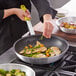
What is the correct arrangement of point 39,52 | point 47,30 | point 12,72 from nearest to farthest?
point 12,72
point 39,52
point 47,30

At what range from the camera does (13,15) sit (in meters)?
1.82

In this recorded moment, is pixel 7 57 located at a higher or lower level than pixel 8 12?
lower

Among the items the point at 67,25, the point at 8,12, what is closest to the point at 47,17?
the point at 67,25

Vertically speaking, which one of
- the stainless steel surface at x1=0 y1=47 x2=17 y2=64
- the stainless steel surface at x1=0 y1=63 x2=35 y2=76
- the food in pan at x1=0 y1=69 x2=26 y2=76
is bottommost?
the stainless steel surface at x1=0 y1=47 x2=17 y2=64

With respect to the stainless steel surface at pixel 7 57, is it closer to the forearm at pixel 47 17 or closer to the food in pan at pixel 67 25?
the forearm at pixel 47 17

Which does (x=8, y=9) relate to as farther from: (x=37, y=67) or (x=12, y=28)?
(x=37, y=67)

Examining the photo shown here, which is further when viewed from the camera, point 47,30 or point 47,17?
point 47,17

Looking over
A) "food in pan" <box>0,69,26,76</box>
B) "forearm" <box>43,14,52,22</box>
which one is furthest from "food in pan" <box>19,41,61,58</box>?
"forearm" <box>43,14,52,22</box>

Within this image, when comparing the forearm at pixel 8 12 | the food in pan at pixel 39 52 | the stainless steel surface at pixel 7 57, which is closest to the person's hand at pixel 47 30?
the food in pan at pixel 39 52

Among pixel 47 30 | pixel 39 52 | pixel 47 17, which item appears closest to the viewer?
pixel 39 52

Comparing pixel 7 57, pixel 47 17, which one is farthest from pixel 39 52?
pixel 47 17

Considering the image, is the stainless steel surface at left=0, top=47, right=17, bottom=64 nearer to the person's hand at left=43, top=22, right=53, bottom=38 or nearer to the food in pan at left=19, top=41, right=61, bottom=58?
the food in pan at left=19, top=41, right=61, bottom=58

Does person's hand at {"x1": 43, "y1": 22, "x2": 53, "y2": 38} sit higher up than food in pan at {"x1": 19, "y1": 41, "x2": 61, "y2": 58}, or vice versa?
person's hand at {"x1": 43, "y1": 22, "x2": 53, "y2": 38}

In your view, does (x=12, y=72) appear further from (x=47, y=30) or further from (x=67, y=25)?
(x=67, y=25)
